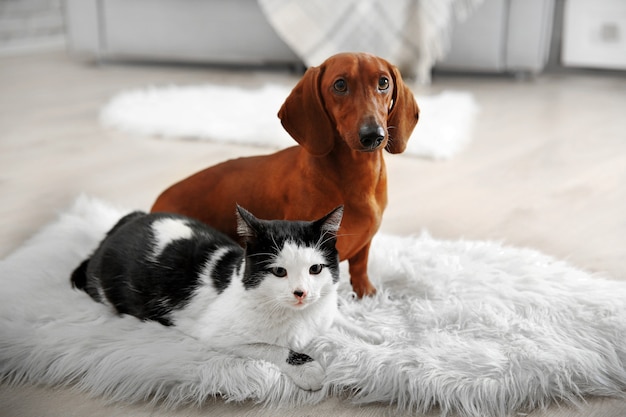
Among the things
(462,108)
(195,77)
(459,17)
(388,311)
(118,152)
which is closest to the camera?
(388,311)

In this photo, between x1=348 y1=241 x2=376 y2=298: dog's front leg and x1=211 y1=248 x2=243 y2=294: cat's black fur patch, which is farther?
x1=348 y1=241 x2=376 y2=298: dog's front leg

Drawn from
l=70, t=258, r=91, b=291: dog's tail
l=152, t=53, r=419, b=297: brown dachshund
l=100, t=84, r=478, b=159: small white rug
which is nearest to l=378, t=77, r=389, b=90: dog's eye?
l=152, t=53, r=419, b=297: brown dachshund

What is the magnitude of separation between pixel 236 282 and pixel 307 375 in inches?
7.0

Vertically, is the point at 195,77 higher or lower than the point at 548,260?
higher

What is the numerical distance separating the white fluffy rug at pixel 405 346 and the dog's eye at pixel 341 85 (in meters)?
0.38

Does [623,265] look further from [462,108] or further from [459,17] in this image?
[459,17]

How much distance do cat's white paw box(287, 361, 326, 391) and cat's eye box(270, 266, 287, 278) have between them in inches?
5.3

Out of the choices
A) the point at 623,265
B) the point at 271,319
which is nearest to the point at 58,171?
the point at 271,319

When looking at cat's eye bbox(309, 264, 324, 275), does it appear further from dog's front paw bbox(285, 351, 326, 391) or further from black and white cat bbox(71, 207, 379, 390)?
dog's front paw bbox(285, 351, 326, 391)

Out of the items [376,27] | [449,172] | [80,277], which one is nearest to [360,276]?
[80,277]

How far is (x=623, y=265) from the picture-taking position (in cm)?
154

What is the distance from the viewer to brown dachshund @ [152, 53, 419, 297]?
1167 mm

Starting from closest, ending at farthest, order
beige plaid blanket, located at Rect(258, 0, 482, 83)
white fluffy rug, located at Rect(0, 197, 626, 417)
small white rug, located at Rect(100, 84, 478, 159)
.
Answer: white fluffy rug, located at Rect(0, 197, 626, 417), small white rug, located at Rect(100, 84, 478, 159), beige plaid blanket, located at Rect(258, 0, 482, 83)

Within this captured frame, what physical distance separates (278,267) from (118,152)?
146cm
